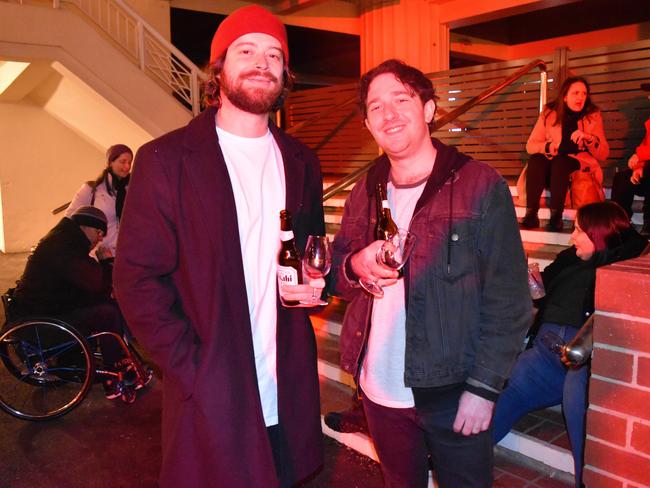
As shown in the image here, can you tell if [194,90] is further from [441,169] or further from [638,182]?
[441,169]

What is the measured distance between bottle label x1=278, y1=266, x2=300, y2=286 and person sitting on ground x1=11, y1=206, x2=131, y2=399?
3229 mm

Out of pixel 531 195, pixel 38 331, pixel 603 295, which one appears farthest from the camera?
pixel 531 195

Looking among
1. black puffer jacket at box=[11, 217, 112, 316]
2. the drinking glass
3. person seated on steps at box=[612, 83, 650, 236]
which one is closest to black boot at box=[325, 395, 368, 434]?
the drinking glass

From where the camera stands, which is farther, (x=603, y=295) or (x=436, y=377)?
(x=603, y=295)

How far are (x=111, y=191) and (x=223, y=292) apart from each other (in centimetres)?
488

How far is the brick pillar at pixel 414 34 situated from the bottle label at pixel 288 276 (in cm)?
854

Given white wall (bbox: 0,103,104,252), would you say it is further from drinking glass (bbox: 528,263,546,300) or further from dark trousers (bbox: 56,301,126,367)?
drinking glass (bbox: 528,263,546,300)

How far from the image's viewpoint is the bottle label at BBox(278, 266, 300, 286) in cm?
179

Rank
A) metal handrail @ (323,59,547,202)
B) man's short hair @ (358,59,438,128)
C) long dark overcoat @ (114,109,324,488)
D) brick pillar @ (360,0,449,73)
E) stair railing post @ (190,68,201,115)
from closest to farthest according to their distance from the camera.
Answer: long dark overcoat @ (114,109,324,488) → man's short hair @ (358,59,438,128) → metal handrail @ (323,59,547,202) → stair railing post @ (190,68,201,115) → brick pillar @ (360,0,449,73)

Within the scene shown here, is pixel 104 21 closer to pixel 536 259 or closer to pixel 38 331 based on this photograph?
pixel 38 331

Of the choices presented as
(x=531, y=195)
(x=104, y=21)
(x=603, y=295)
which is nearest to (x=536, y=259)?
(x=531, y=195)

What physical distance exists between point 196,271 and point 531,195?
14.1 feet

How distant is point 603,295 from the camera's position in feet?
6.56

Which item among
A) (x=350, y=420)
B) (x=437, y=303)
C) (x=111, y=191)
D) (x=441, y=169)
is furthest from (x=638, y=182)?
(x=111, y=191)
